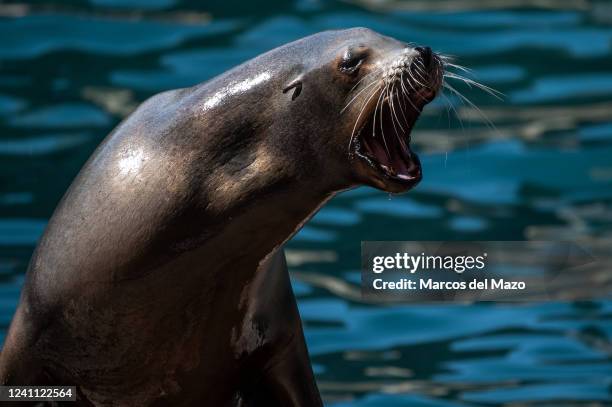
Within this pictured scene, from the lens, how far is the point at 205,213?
5.57 meters

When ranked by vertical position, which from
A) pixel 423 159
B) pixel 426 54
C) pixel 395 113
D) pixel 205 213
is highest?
pixel 423 159

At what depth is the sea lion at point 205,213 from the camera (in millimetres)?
5469

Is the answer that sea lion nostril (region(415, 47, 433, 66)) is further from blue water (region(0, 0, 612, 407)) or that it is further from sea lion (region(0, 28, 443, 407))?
blue water (region(0, 0, 612, 407))

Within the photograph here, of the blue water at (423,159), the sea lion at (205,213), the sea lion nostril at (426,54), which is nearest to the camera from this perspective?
the sea lion nostril at (426,54)

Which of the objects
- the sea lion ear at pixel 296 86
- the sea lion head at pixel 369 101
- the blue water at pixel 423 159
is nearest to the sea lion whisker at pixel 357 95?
the sea lion head at pixel 369 101

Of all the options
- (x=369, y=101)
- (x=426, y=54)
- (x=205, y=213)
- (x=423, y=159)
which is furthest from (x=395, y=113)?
(x=423, y=159)

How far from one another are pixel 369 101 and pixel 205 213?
70 centimetres

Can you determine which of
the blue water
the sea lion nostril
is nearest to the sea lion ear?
the sea lion nostril

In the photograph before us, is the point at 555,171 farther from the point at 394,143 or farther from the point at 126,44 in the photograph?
the point at 394,143

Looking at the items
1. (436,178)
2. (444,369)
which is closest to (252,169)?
(444,369)

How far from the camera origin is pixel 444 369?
334 inches

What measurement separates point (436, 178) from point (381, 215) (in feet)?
2.48

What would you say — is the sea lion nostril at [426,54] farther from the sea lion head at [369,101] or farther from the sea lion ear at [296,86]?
the sea lion ear at [296,86]

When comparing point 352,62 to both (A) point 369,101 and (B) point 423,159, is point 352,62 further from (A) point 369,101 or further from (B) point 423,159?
(B) point 423,159
